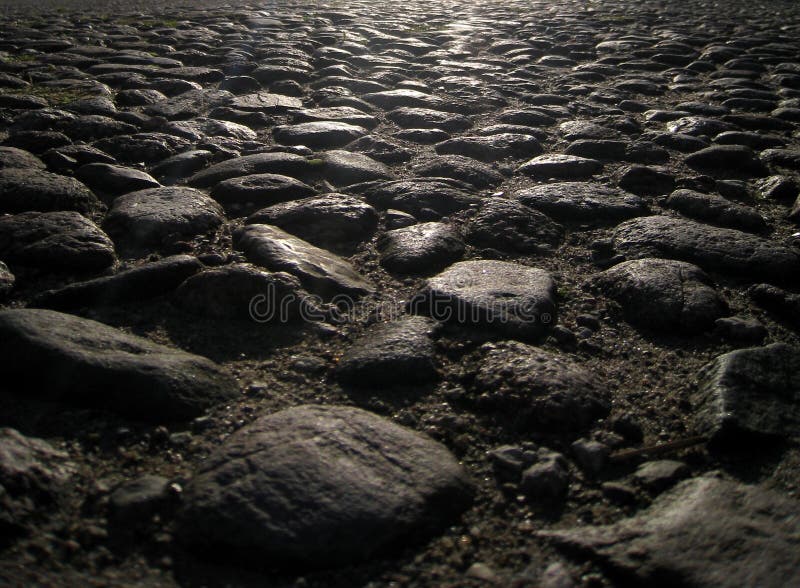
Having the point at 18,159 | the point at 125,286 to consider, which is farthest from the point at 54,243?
the point at 18,159

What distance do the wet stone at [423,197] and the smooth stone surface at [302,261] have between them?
1.73 feet

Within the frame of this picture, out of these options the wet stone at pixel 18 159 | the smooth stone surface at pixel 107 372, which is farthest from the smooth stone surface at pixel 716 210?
the wet stone at pixel 18 159

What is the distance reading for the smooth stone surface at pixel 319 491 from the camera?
1307 mm

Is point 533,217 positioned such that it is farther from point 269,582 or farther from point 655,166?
point 269,582

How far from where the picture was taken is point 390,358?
189 cm

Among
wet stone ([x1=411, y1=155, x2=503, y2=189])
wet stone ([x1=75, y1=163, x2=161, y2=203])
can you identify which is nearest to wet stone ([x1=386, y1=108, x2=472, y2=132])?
wet stone ([x1=411, y1=155, x2=503, y2=189])

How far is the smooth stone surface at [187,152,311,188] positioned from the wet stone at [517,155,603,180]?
0.99m

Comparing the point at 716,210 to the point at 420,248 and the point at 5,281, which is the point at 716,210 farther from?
the point at 5,281

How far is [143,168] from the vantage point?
10.7ft

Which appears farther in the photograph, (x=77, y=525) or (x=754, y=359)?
(x=754, y=359)

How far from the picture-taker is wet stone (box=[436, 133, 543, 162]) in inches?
144

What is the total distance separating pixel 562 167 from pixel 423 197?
770 millimetres

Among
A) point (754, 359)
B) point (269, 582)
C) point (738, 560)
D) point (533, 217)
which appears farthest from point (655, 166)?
point (269, 582)

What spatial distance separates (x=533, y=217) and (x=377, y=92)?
235cm
